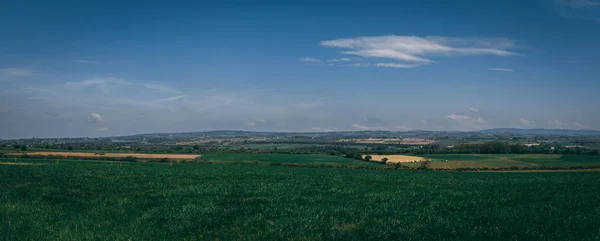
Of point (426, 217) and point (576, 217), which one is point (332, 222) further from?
point (576, 217)

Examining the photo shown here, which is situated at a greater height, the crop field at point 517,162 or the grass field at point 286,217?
the grass field at point 286,217

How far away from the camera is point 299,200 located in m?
20.8

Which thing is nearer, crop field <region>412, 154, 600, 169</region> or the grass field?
the grass field

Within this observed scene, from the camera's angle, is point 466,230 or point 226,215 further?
point 226,215

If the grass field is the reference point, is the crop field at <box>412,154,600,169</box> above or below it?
below

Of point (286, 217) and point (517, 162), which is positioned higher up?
point (286, 217)

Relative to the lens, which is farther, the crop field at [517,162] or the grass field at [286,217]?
the crop field at [517,162]

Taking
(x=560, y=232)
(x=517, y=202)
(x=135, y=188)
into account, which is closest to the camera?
(x=560, y=232)

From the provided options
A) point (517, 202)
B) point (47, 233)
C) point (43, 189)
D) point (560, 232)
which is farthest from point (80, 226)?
point (517, 202)

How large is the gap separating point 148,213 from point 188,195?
596 centimetres

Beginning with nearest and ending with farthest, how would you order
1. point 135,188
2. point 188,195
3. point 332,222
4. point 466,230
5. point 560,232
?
1. point 560,232
2. point 466,230
3. point 332,222
4. point 188,195
5. point 135,188

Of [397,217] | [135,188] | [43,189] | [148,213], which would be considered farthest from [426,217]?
[43,189]

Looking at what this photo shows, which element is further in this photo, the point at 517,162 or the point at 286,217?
the point at 517,162

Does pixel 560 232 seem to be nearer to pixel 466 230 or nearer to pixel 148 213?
pixel 466 230
